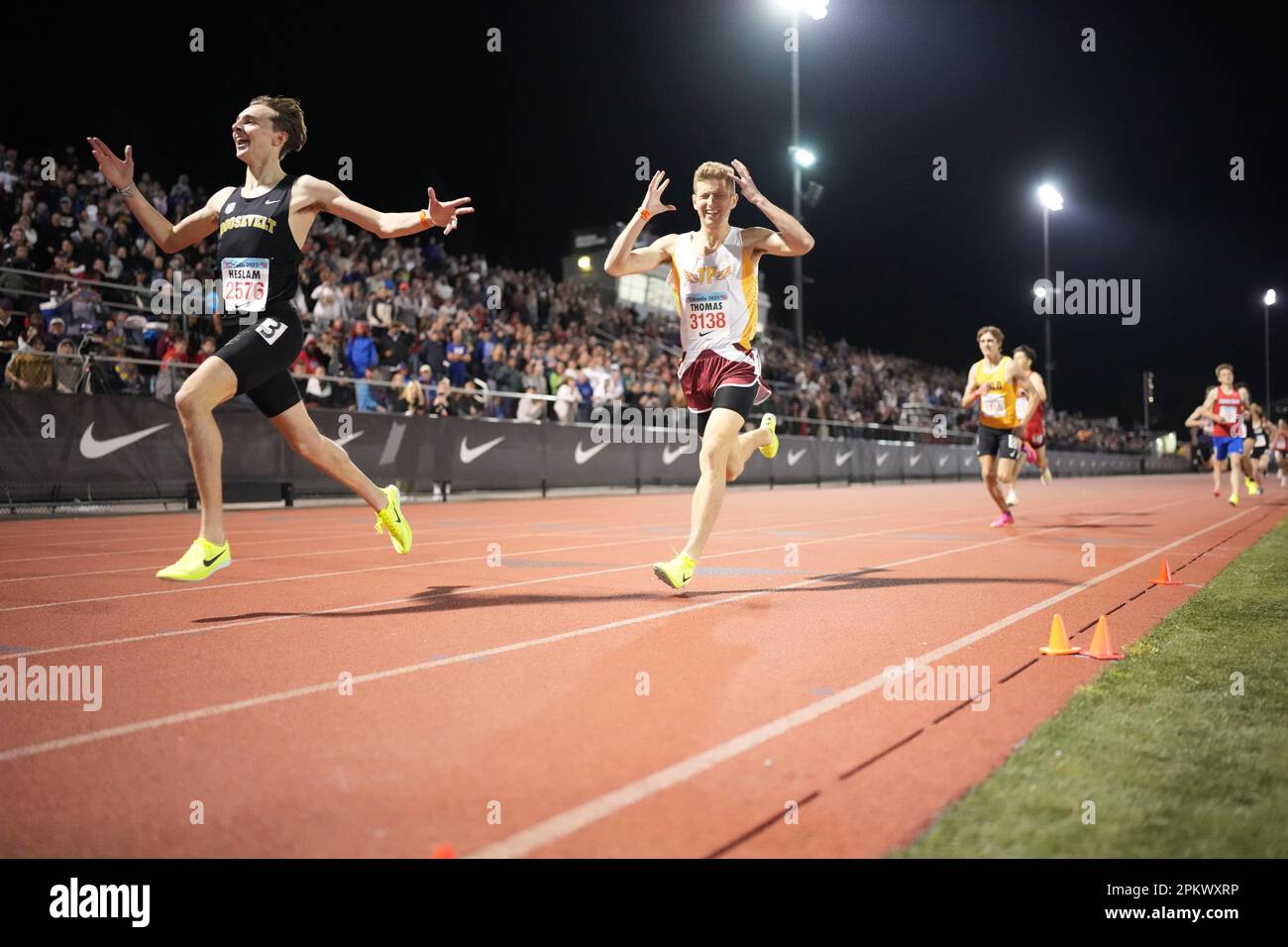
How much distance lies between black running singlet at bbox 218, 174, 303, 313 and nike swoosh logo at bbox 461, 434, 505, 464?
Result: 12200 millimetres

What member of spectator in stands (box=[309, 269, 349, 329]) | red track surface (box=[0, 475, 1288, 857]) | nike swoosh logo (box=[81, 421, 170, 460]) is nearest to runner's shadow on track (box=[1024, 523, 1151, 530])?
red track surface (box=[0, 475, 1288, 857])

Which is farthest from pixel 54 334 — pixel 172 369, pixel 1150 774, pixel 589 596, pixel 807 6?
pixel 807 6

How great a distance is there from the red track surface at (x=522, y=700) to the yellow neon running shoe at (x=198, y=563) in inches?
6.4

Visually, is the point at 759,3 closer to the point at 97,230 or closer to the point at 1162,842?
the point at 97,230

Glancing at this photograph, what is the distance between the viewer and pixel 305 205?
5703 millimetres

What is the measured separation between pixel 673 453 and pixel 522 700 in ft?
65.2

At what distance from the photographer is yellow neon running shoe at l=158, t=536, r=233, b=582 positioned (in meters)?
5.61

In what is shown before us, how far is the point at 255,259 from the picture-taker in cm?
560

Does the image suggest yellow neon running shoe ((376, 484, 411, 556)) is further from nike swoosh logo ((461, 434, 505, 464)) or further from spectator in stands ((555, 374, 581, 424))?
spectator in stands ((555, 374, 581, 424))

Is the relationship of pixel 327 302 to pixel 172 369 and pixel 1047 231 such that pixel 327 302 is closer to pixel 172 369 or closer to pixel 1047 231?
pixel 172 369

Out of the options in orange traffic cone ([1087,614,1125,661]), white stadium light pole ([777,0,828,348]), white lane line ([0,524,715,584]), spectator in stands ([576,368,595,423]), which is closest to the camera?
orange traffic cone ([1087,614,1125,661])

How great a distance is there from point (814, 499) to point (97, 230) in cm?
1358

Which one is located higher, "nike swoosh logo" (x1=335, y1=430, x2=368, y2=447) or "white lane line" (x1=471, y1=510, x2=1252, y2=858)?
"nike swoosh logo" (x1=335, y1=430, x2=368, y2=447)
